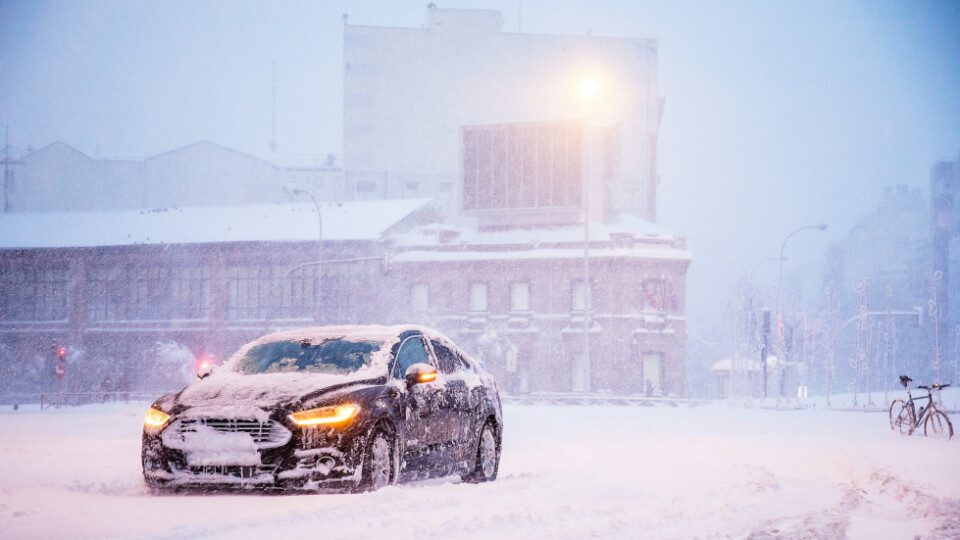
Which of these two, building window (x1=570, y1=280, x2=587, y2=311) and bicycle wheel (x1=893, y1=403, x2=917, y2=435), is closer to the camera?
bicycle wheel (x1=893, y1=403, x2=917, y2=435)

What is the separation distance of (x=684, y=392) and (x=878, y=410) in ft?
69.6

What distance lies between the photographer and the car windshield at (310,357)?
9383 mm

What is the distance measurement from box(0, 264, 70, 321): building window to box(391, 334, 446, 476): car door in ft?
213

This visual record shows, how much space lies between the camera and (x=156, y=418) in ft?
28.5

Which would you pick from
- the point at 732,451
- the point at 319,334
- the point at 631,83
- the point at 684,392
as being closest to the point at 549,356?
the point at 684,392

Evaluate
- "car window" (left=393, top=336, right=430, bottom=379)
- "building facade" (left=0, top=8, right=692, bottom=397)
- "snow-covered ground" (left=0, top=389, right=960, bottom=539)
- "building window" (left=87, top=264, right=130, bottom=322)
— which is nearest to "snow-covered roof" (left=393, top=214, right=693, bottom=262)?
"building facade" (left=0, top=8, right=692, bottom=397)

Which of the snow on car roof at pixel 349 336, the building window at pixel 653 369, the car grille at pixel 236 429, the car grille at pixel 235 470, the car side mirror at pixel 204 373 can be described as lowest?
the building window at pixel 653 369

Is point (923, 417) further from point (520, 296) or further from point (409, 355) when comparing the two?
point (520, 296)

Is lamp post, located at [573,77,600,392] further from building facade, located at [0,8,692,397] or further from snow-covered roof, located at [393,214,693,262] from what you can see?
snow-covered roof, located at [393,214,693,262]

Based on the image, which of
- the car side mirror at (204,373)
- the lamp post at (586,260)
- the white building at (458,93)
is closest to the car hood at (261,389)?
the car side mirror at (204,373)

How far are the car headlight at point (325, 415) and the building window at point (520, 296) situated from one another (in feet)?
190

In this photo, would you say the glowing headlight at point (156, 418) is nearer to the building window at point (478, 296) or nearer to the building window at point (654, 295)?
the building window at point (654, 295)

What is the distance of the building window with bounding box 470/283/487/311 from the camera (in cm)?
6712

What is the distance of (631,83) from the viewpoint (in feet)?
292
